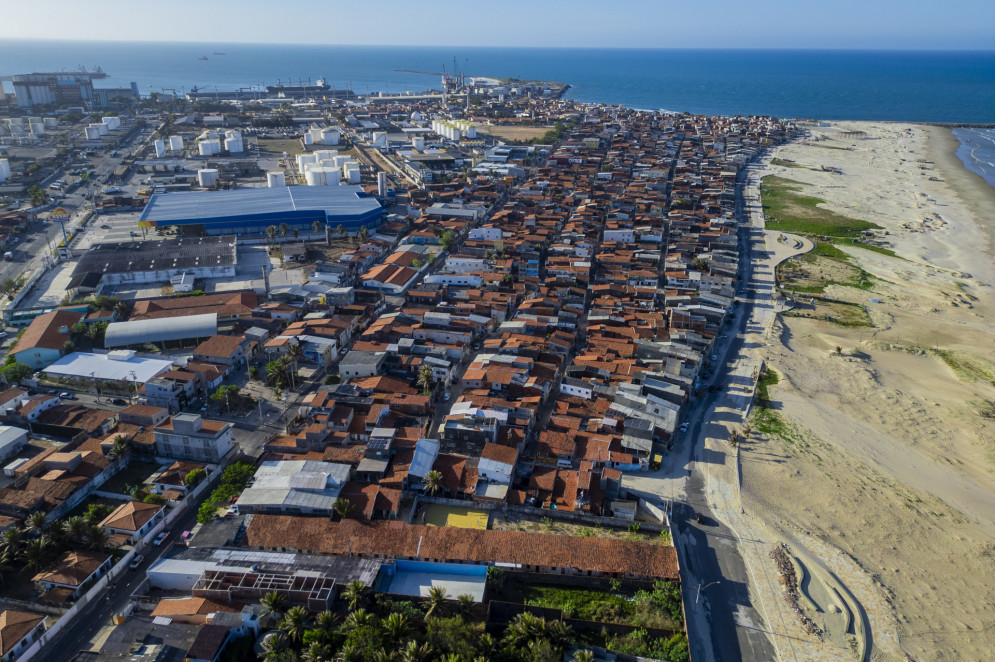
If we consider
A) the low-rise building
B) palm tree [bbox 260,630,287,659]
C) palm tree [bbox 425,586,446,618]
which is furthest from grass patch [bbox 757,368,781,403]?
the low-rise building

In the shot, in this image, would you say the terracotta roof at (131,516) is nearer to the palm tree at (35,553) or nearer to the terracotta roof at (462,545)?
the palm tree at (35,553)

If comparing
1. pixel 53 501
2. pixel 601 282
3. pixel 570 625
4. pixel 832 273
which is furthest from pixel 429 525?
pixel 832 273

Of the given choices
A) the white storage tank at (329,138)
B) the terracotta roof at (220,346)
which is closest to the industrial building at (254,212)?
the terracotta roof at (220,346)

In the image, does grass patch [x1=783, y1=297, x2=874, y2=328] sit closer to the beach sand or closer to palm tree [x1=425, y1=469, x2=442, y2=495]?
the beach sand

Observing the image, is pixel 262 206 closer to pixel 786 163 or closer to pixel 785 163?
pixel 785 163

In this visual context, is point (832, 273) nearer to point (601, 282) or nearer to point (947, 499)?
point (601, 282)

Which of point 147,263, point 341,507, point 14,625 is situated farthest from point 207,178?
point 14,625
